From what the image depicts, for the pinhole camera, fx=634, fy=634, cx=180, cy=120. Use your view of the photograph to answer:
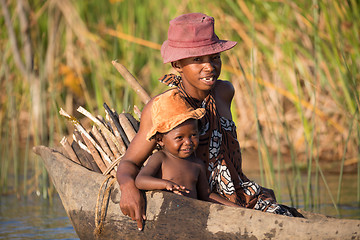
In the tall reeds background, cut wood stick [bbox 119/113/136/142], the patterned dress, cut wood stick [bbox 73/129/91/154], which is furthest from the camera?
the tall reeds background

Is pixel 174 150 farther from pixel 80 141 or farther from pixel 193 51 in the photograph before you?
pixel 80 141

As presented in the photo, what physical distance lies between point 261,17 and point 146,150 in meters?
3.77

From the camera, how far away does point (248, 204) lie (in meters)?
3.02

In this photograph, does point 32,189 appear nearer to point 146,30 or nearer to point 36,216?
point 36,216

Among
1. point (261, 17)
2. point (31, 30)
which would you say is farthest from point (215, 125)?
point (31, 30)

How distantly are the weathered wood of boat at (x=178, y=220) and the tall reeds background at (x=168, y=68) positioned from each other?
1887mm

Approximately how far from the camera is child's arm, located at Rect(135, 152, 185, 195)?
260cm

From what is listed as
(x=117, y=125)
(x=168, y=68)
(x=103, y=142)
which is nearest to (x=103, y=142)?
(x=103, y=142)

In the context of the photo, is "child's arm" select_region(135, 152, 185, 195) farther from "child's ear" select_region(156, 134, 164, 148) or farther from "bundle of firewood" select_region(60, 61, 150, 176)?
"bundle of firewood" select_region(60, 61, 150, 176)

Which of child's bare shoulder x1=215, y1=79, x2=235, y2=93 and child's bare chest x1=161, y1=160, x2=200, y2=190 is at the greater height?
child's bare shoulder x1=215, y1=79, x2=235, y2=93

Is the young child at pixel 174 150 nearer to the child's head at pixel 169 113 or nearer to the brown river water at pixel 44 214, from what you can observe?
the child's head at pixel 169 113

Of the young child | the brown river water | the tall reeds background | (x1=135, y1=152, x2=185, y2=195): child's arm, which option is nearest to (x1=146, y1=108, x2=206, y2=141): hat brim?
the young child

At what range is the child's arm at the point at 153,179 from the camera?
260 cm

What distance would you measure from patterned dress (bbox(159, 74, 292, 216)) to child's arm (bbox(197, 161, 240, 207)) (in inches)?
3.4
